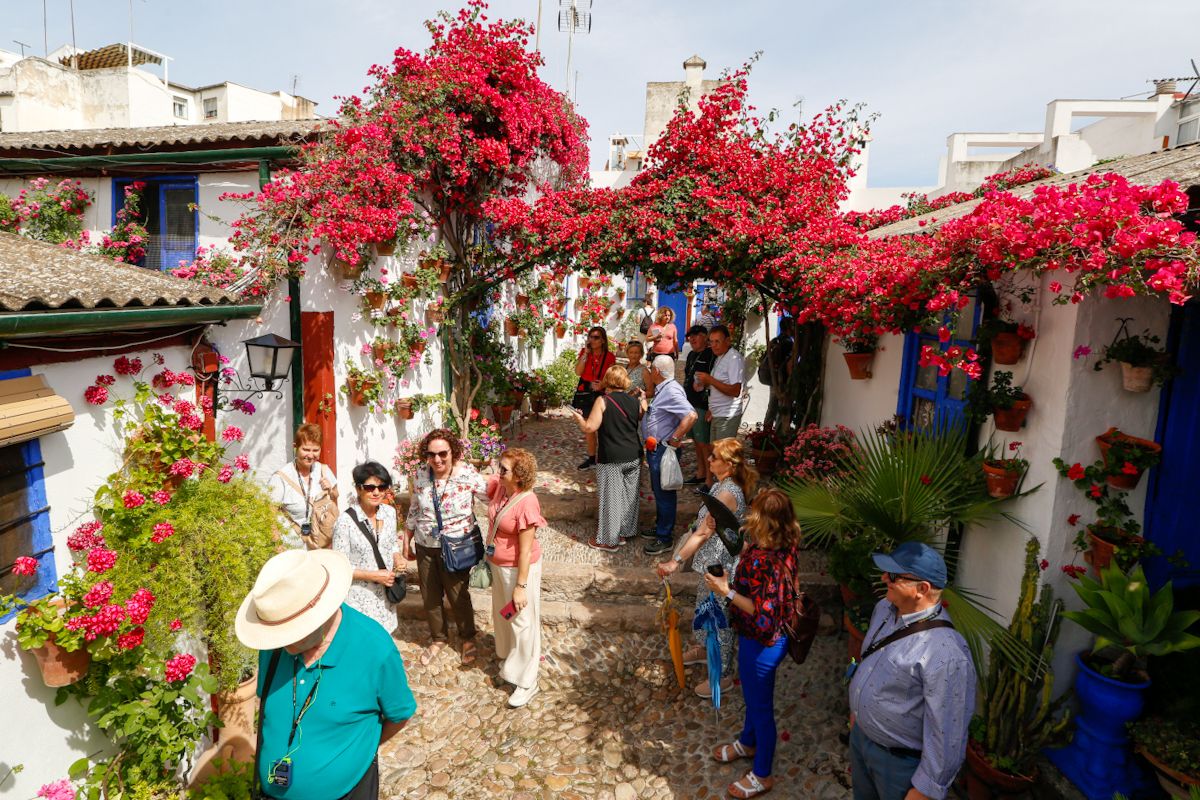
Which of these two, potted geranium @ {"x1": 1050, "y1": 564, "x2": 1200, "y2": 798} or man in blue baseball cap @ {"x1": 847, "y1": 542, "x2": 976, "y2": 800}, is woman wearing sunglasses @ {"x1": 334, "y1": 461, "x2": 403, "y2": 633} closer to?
man in blue baseball cap @ {"x1": 847, "y1": 542, "x2": 976, "y2": 800}

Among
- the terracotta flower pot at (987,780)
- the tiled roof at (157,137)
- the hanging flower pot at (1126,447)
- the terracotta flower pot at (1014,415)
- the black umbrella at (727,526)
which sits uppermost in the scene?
the tiled roof at (157,137)

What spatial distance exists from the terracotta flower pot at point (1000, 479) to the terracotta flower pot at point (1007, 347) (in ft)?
2.24

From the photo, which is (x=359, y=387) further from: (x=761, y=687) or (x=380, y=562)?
(x=761, y=687)

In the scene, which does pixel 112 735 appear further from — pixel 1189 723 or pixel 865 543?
pixel 1189 723

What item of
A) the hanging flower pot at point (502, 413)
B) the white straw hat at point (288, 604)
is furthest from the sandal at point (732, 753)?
the hanging flower pot at point (502, 413)

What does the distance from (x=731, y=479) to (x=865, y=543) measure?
1.14 meters

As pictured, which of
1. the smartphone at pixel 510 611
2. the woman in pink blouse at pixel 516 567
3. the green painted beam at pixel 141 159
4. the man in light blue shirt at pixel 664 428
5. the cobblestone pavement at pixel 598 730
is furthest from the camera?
the green painted beam at pixel 141 159

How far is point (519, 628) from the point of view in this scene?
5188 mm

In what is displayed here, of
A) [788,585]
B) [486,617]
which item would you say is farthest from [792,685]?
[486,617]

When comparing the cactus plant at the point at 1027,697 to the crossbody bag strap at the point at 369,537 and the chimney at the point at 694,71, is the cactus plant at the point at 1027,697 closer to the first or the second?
the crossbody bag strap at the point at 369,537

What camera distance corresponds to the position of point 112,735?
364 cm

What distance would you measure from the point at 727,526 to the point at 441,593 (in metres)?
2.82

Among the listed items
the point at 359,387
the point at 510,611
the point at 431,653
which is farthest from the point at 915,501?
the point at 359,387

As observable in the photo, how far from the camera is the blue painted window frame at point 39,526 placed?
132 inches
